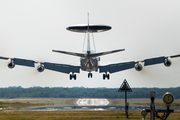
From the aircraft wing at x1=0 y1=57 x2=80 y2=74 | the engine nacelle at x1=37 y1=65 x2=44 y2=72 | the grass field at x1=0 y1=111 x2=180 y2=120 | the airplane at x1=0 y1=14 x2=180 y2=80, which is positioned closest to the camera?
the grass field at x1=0 y1=111 x2=180 y2=120

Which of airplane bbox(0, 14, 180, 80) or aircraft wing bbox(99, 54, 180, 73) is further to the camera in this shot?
aircraft wing bbox(99, 54, 180, 73)

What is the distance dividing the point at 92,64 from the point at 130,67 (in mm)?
8830

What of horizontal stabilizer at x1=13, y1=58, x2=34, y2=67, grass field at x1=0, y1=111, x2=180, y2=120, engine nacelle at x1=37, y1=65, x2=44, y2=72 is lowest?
grass field at x1=0, y1=111, x2=180, y2=120

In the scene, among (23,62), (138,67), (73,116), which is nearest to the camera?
(73,116)

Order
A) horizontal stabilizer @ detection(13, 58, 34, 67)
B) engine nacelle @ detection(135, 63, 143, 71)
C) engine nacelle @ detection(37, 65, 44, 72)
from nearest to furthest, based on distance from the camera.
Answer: horizontal stabilizer @ detection(13, 58, 34, 67)
engine nacelle @ detection(135, 63, 143, 71)
engine nacelle @ detection(37, 65, 44, 72)

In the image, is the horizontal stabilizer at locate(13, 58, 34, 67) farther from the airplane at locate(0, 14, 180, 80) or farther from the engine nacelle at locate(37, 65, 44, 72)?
the engine nacelle at locate(37, 65, 44, 72)

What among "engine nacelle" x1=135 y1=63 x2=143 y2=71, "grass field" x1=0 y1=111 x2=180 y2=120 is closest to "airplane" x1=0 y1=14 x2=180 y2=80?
"engine nacelle" x1=135 y1=63 x2=143 y2=71

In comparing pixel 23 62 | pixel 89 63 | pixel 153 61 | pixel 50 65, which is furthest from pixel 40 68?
pixel 153 61

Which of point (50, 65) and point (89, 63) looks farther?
point (50, 65)

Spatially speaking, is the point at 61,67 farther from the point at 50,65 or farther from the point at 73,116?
the point at 73,116

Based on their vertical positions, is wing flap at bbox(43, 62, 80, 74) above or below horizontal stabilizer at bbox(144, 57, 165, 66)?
below

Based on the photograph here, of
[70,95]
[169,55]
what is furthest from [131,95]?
[169,55]

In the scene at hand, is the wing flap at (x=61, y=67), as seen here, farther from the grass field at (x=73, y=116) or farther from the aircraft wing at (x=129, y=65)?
the grass field at (x=73, y=116)

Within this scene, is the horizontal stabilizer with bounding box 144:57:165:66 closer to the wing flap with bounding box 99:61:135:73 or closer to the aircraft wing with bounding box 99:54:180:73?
the aircraft wing with bounding box 99:54:180:73
